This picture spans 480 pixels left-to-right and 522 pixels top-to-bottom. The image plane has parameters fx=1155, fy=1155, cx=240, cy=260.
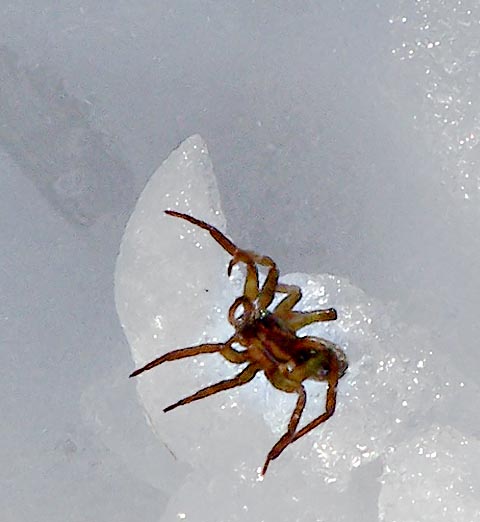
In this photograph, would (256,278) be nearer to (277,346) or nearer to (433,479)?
(277,346)

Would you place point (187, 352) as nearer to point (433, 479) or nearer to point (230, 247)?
point (230, 247)

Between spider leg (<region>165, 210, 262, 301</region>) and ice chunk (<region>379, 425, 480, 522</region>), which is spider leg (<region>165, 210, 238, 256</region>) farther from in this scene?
ice chunk (<region>379, 425, 480, 522</region>)

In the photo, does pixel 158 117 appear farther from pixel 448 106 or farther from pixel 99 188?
pixel 448 106

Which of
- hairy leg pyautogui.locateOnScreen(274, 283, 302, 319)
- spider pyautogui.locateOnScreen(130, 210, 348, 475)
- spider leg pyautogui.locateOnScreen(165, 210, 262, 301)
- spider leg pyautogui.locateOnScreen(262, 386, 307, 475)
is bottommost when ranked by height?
spider leg pyautogui.locateOnScreen(262, 386, 307, 475)

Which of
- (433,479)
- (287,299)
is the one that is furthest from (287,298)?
(433,479)

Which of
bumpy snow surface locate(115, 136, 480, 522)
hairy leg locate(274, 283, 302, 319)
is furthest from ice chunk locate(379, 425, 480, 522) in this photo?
hairy leg locate(274, 283, 302, 319)

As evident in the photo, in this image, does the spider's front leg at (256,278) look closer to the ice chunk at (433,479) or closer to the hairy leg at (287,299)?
the hairy leg at (287,299)
